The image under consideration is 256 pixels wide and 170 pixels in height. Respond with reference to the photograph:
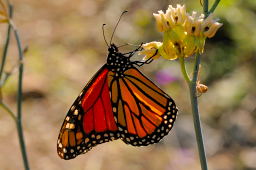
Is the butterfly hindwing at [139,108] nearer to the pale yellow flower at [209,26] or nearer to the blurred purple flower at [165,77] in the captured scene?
the pale yellow flower at [209,26]

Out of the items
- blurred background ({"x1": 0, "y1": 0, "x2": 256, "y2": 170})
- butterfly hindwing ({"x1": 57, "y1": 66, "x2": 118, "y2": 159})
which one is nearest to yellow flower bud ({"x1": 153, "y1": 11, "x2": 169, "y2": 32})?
butterfly hindwing ({"x1": 57, "y1": 66, "x2": 118, "y2": 159})

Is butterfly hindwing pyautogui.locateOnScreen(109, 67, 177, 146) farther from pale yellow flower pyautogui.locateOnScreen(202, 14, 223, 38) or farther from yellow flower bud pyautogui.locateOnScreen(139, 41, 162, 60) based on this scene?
pale yellow flower pyautogui.locateOnScreen(202, 14, 223, 38)

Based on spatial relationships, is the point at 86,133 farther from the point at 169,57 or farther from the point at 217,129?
the point at 217,129

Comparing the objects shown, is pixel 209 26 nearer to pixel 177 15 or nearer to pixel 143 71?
pixel 177 15

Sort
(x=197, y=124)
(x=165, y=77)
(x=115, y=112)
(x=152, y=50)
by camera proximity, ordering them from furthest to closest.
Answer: (x=165, y=77) < (x=115, y=112) < (x=152, y=50) < (x=197, y=124)

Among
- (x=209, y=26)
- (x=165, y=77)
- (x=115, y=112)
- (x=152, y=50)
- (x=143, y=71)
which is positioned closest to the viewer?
(x=209, y=26)

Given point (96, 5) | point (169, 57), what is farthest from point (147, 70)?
point (169, 57)

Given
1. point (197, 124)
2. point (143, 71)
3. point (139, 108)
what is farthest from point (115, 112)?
point (143, 71)
